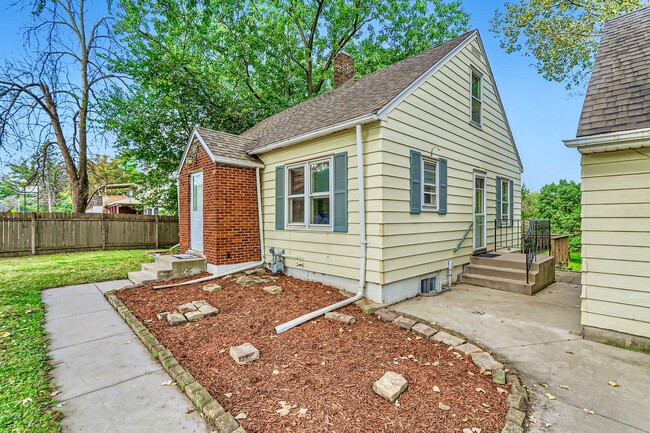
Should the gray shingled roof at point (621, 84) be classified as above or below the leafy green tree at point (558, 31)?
below

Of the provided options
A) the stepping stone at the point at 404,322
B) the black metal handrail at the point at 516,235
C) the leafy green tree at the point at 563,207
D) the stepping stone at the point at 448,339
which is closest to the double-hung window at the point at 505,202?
the black metal handrail at the point at 516,235

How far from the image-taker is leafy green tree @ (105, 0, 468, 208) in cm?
1250

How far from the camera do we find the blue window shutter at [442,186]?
21.0ft

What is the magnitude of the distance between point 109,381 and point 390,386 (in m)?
2.73

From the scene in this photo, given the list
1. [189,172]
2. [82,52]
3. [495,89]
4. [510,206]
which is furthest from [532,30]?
[82,52]

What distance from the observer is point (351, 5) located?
15.0 metres

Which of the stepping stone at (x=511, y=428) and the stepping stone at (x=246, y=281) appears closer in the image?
the stepping stone at (x=511, y=428)

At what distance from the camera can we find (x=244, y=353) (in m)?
3.19

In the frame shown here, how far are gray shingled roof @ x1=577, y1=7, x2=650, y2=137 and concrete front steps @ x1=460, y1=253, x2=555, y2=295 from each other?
3463 millimetres

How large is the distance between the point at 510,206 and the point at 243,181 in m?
8.16

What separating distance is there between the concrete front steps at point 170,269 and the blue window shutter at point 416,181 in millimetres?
5151

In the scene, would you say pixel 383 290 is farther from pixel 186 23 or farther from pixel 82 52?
pixel 82 52

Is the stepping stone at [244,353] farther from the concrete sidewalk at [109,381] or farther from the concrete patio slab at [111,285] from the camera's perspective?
the concrete patio slab at [111,285]

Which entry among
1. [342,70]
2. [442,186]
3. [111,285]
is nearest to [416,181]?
[442,186]
